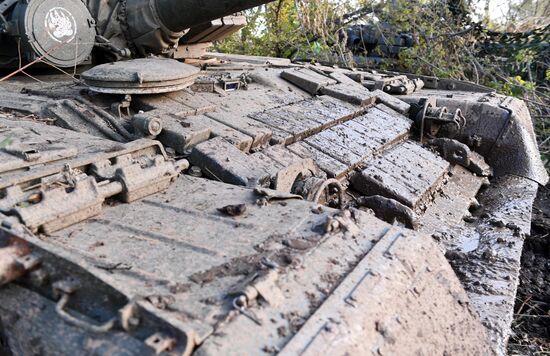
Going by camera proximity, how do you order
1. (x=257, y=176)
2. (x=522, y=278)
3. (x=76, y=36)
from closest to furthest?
(x=257, y=176) → (x=76, y=36) → (x=522, y=278)

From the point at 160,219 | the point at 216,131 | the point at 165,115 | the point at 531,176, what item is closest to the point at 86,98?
the point at 165,115

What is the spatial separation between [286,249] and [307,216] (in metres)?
0.30

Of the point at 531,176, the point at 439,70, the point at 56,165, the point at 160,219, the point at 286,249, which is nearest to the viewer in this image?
the point at 286,249

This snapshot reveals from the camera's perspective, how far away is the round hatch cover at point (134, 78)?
3.72 metres

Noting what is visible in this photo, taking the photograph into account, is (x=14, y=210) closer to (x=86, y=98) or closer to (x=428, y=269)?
(x=428, y=269)

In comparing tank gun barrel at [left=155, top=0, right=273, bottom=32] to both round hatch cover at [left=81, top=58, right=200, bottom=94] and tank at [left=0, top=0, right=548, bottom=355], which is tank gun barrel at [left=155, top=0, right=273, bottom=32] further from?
round hatch cover at [left=81, top=58, right=200, bottom=94]

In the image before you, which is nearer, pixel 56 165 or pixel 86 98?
pixel 56 165

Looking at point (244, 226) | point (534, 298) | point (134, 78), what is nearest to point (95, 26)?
point (134, 78)

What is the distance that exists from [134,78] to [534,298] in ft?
10.8

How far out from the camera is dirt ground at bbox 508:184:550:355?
382cm

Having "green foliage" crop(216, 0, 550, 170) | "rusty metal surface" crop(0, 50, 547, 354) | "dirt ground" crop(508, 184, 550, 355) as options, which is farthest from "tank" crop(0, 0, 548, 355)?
"green foliage" crop(216, 0, 550, 170)

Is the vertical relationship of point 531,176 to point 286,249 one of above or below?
below

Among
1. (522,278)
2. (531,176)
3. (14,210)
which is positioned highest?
(14,210)

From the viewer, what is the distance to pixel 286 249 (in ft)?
7.01
